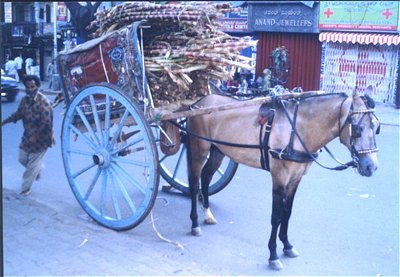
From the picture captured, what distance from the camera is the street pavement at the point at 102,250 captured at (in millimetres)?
4113

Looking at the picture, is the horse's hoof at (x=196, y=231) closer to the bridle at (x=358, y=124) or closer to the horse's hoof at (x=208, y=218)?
the horse's hoof at (x=208, y=218)

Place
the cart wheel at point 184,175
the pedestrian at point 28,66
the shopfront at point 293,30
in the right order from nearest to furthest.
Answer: the cart wheel at point 184,175 < the pedestrian at point 28,66 < the shopfront at point 293,30

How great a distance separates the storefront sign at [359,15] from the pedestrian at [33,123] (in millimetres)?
8801

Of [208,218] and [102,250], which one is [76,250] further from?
[208,218]

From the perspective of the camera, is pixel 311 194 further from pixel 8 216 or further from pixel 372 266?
pixel 8 216

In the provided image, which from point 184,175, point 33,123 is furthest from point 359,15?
point 33,123

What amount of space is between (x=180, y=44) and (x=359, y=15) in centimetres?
1014

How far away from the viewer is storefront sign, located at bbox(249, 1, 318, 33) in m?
15.0

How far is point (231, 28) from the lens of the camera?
16531 mm

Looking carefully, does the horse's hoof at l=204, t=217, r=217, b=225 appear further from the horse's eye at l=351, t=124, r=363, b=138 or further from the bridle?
the horse's eye at l=351, t=124, r=363, b=138

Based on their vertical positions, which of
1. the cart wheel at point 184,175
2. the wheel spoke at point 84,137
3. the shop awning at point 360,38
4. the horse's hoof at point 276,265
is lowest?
the horse's hoof at point 276,265

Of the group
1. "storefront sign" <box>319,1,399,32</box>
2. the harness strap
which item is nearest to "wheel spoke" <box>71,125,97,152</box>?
the harness strap

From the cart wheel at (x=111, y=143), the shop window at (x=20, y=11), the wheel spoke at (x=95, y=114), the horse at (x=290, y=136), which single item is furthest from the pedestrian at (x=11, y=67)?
the horse at (x=290, y=136)

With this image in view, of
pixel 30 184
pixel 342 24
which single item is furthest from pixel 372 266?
pixel 342 24
